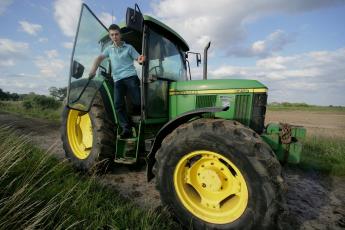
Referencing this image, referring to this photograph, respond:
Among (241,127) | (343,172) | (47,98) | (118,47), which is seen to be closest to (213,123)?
(241,127)

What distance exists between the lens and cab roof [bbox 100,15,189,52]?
12.5 feet

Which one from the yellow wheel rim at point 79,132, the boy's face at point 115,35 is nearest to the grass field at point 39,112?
the yellow wheel rim at point 79,132

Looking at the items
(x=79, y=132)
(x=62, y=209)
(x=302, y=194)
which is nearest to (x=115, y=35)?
(x=79, y=132)

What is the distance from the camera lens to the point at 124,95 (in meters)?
3.92

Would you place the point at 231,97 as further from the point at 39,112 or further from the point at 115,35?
the point at 39,112

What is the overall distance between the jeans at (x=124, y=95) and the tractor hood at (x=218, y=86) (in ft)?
2.01

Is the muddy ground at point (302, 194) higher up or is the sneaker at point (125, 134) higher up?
the sneaker at point (125, 134)

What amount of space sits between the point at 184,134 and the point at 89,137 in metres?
2.46

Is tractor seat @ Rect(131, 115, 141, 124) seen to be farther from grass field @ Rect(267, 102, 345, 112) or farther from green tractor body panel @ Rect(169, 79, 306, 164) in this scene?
grass field @ Rect(267, 102, 345, 112)

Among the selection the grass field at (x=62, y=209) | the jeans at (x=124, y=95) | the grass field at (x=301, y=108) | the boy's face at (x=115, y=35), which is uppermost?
the boy's face at (x=115, y=35)

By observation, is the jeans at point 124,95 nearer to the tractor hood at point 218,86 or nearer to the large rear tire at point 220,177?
the tractor hood at point 218,86

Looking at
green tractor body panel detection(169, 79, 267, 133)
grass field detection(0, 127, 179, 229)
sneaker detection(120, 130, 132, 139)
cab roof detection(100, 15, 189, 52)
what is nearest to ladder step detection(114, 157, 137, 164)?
sneaker detection(120, 130, 132, 139)

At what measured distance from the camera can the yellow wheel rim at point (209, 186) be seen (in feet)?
8.64

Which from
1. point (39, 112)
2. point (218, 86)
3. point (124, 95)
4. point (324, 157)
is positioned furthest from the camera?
point (39, 112)
